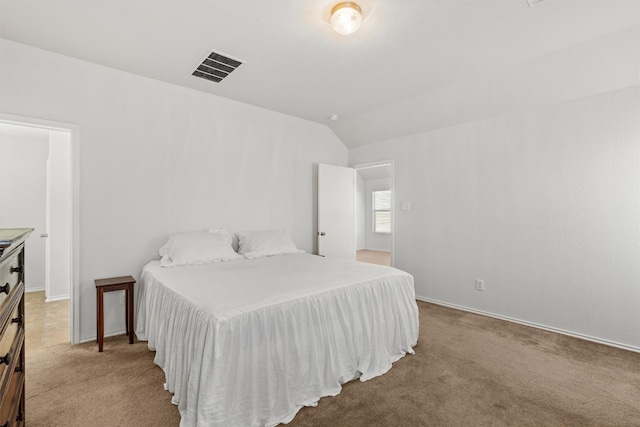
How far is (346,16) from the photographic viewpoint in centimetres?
199

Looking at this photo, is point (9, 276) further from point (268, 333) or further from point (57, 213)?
point (57, 213)

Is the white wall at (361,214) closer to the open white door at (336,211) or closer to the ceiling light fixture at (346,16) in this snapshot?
the open white door at (336,211)

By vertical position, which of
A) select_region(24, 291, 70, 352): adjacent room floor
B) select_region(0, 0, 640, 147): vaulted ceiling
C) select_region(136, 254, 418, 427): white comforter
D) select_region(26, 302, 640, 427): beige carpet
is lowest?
select_region(26, 302, 640, 427): beige carpet

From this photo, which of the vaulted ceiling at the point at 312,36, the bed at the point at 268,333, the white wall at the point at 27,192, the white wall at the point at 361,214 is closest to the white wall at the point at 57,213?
the white wall at the point at 27,192

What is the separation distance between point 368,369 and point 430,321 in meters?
1.41

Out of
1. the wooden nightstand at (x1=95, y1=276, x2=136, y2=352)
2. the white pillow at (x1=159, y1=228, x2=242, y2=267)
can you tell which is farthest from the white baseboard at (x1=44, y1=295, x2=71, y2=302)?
the white pillow at (x1=159, y1=228, x2=242, y2=267)

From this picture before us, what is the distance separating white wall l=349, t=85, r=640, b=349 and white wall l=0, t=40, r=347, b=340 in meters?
2.20

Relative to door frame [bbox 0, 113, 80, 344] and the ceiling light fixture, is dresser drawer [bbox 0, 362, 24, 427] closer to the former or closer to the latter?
door frame [bbox 0, 113, 80, 344]

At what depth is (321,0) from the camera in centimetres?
→ 197

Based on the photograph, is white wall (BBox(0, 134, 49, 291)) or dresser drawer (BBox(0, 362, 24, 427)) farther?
white wall (BBox(0, 134, 49, 291))

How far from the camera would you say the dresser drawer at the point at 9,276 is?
3.57 ft

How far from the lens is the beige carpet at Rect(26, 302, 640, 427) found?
1.78m

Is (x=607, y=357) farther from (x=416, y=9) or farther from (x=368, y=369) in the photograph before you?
(x=416, y=9)

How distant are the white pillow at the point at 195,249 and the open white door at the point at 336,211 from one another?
1587 millimetres
